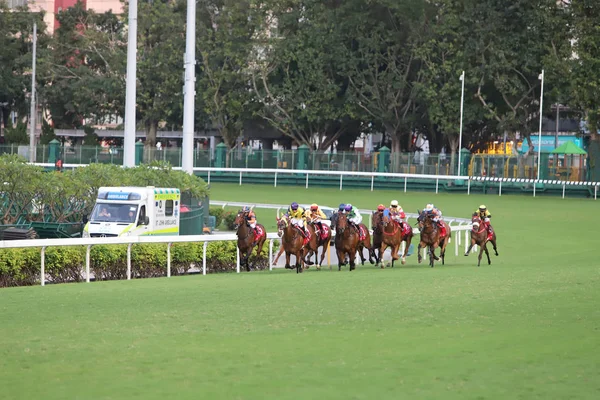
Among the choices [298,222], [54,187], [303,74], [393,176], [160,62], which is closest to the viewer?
[298,222]

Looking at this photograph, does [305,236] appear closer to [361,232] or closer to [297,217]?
[297,217]

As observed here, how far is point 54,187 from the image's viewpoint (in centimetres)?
2908

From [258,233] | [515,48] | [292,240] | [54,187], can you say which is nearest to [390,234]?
[292,240]

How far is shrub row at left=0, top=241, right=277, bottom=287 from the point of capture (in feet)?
65.4

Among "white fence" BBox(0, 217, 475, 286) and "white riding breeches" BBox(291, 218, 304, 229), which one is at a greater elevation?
"white riding breeches" BBox(291, 218, 304, 229)

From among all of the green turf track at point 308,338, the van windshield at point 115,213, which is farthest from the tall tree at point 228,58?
the green turf track at point 308,338

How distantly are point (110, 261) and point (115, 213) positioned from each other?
4408 mm

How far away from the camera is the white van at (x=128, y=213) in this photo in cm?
2547

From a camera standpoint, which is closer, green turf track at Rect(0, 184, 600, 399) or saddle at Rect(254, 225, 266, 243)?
green turf track at Rect(0, 184, 600, 399)

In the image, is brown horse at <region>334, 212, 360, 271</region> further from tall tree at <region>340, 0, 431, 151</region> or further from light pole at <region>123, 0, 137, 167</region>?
tall tree at <region>340, 0, 431, 151</region>

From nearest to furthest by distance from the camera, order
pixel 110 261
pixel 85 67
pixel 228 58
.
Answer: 1. pixel 110 261
2. pixel 228 58
3. pixel 85 67

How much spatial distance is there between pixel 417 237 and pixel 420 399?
2494 cm

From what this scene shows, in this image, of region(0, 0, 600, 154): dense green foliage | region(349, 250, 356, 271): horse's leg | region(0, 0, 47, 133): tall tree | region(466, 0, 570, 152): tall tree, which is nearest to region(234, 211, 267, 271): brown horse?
region(349, 250, 356, 271): horse's leg

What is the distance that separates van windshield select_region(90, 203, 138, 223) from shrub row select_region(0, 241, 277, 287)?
219 centimetres
